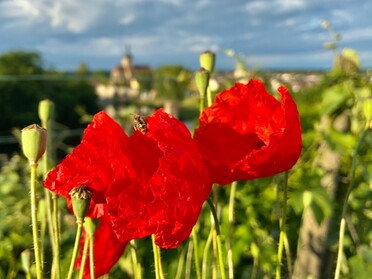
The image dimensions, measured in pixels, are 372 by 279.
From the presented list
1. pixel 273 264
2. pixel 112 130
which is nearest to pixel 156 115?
pixel 112 130

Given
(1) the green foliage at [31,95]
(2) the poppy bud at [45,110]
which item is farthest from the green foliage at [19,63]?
(2) the poppy bud at [45,110]

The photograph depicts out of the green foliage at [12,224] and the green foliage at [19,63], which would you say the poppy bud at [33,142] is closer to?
the green foliage at [12,224]

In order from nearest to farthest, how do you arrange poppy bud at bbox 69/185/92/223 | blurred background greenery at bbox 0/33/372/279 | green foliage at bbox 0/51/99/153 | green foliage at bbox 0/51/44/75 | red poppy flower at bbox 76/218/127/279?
1. poppy bud at bbox 69/185/92/223
2. red poppy flower at bbox 76/218/127/279
3. blurred background greenery at bbox 0/33/372/279
4. green foliage at bbox 0/51/99/153
5. green foliage at bbox 0/51/44/75

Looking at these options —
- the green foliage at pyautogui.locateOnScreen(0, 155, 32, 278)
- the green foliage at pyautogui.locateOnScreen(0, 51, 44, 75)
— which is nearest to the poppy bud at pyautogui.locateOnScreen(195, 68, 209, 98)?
the green foliage at pyautogui.locateOnScreen(0, 155, 32, 278)

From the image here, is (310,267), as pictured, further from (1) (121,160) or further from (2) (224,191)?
(1) (121,160)

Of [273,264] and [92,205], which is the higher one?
[92,205]

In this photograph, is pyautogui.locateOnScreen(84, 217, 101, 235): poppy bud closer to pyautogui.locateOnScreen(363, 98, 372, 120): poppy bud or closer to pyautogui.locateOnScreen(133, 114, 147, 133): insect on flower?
pyautogui.locateOnScreen(133, 114, 147, 133): insect on flower

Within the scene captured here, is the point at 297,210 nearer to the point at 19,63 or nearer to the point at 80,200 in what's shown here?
the point at 80,200
